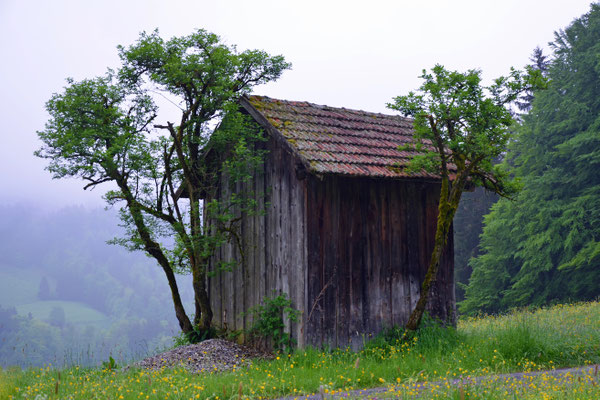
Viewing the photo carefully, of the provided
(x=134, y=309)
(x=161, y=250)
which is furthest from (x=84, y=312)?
(x=161, y=250)

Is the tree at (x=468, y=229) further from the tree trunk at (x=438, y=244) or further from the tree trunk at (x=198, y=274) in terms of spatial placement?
the tree trunk at (x=198, y=274)

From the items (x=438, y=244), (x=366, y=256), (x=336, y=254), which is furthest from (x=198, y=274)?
(x=438, y=244)

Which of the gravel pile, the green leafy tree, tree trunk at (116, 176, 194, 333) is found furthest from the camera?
the green leafy tree

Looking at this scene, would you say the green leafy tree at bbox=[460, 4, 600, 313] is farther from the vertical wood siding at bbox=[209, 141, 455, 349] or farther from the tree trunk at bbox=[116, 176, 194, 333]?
the tree trunk at bbox=[116, 176, 194, 333]

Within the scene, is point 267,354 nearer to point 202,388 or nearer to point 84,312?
point 202,388

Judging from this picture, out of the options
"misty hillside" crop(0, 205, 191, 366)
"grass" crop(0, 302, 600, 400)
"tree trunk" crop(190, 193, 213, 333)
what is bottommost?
"misty hillside" crop(0, 205, 191, 366)

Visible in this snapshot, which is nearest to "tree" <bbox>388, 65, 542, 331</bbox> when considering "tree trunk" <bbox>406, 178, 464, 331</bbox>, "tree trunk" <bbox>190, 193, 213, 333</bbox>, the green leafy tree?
"tree trunk" <bbox>406, 178, 464, 331</bbox>

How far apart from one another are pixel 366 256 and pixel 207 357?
3882mm

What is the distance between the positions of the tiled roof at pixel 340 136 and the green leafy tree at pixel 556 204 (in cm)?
1268

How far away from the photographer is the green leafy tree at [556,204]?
2303 cm

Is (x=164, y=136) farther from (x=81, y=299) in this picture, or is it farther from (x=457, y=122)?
(x=81, y=299)

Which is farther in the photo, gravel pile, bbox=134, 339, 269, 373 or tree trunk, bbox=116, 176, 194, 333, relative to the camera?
tree trunk, bbox=116, 176, 194, 333

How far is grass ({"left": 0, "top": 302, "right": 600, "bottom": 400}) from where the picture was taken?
6934 mm

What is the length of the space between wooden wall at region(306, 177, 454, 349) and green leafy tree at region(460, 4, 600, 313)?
12259mm
